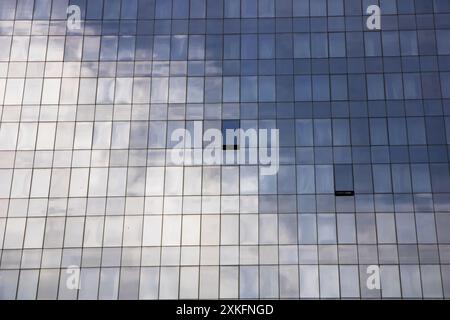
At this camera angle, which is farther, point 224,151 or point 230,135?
point 230,135

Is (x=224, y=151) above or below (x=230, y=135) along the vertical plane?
below

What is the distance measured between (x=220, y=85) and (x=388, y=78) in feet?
48.6

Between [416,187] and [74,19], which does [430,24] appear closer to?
[416,187]

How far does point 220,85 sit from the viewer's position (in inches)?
1880

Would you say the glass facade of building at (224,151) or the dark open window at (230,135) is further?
the dark open window at (230,135)

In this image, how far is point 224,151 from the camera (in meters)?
46.1

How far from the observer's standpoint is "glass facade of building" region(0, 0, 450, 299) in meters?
43.2

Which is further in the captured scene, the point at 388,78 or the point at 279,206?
the point at 388,78

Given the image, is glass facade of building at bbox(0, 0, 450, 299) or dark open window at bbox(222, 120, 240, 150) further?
dark open window at bbox(222, 120, 240, 150)

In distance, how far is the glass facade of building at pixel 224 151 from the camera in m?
43.2

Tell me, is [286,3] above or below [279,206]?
above
